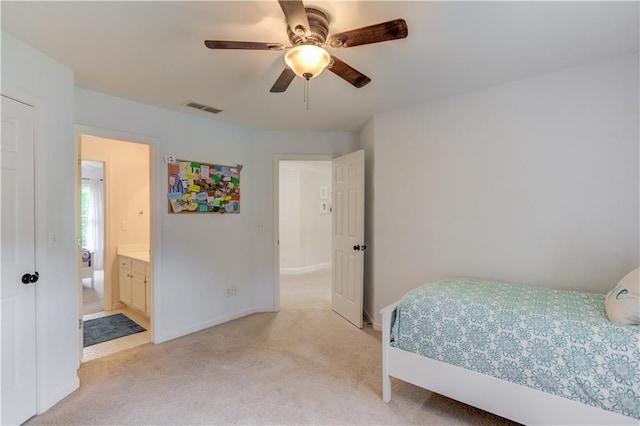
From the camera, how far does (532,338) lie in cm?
168

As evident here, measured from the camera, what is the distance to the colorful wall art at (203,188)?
3.23 metres

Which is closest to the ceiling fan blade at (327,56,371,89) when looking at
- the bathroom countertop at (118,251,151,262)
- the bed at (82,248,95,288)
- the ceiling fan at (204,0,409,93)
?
the ceiling fan at (204,0,409,93)

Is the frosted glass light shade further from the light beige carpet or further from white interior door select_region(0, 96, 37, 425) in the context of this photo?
the light beige carpet

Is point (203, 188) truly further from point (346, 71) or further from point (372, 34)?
point (372, 34)

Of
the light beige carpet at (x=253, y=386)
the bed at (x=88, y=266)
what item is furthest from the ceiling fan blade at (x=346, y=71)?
the bed at (x=88, y=266)

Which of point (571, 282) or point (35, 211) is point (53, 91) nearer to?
point (35, 211)

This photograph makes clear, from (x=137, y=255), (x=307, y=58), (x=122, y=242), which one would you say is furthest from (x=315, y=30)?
(x=122, y=242)

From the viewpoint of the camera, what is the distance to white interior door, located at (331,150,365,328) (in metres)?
3.51

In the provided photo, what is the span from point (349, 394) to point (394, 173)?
205 cm

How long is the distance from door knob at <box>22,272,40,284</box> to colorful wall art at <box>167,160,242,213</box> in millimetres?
1305

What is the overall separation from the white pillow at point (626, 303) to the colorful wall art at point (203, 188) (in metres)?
3.31

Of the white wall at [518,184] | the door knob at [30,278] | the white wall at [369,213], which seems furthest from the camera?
the white wall at [369,213]

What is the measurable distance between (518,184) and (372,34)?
182 cm

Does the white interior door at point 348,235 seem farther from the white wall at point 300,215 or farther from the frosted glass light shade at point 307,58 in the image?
the white wall at point 300,215
